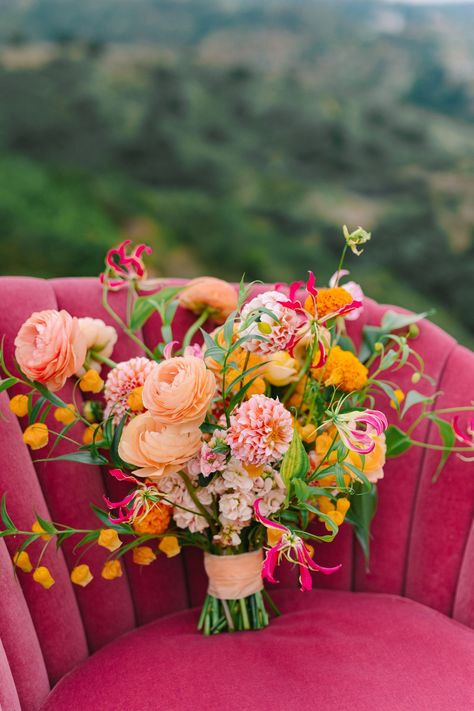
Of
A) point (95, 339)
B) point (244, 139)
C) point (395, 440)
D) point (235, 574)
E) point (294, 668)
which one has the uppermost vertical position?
point (244, 139)

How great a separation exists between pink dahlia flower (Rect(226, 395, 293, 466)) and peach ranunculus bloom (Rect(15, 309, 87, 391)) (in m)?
0.20

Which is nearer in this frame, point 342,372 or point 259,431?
point 259,431

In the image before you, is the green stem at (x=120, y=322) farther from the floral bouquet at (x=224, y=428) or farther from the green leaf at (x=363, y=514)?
the green leaf at (x=363, y=514)

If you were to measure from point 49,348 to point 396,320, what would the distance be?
1.86 feet

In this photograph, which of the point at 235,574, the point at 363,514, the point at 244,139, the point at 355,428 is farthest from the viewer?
the point at 244,139

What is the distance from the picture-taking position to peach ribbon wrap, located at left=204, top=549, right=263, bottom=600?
88cm

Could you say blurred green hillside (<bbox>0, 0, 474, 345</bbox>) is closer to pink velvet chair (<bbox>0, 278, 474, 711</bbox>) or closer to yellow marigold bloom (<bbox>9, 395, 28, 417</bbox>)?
pink velvet chair (<bbox>0, 278, 474, 711</bbox>)

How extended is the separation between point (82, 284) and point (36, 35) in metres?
2.03

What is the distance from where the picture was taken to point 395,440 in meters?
0.94

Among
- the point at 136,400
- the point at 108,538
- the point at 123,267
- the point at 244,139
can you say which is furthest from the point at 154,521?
the point at 244,139

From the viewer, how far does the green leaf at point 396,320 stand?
1.06 meters

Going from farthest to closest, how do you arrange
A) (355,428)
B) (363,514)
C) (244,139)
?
(244,139) → (363,514) → (355,428)

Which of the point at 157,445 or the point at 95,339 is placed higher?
the point at 95,339

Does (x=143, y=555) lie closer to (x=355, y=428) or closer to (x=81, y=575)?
(x=81, y=575)
